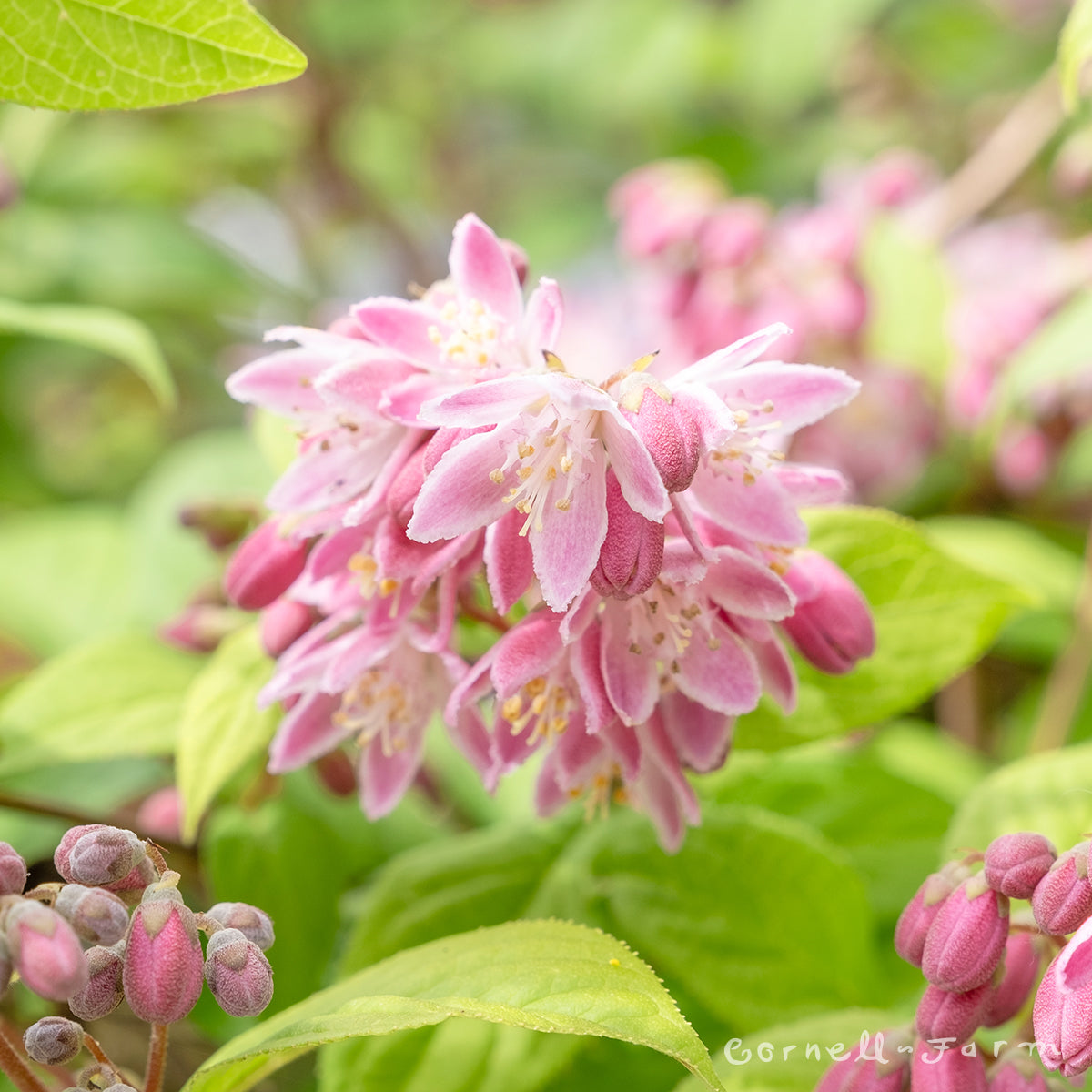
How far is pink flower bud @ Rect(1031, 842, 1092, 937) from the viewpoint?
86cm

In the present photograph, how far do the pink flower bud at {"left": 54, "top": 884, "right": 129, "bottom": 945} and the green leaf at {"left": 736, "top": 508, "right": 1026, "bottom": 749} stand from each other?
642 mm

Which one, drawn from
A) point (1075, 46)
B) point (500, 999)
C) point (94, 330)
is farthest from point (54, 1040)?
point (1075, 46)

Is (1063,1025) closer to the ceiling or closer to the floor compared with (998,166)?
closer to the floor

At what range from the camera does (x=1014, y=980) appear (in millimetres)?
975

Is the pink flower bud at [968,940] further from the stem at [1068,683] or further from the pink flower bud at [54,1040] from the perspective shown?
the stem at [1068,683]

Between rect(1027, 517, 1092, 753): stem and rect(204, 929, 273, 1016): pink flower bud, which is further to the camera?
rect(1027, 517, 1092, 753): stem

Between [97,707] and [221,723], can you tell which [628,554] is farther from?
[97,707]

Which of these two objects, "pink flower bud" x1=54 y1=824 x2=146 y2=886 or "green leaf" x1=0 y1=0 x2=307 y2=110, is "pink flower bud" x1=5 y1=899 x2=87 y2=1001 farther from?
"green leaf" x1=0 y1=0 x2=307 y2=110

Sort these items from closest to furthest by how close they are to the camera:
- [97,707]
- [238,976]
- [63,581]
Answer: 1. [238,976]
2. [97,707]
3. [63,581]

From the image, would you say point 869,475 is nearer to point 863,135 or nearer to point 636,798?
point 636,798

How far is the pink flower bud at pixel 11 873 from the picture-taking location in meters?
0.79

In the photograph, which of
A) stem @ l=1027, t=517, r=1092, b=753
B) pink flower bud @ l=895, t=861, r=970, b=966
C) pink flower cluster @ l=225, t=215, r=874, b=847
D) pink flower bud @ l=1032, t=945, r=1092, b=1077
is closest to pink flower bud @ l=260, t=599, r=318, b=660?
pink flower cluster @ l=225, t=215, r=874, b=847

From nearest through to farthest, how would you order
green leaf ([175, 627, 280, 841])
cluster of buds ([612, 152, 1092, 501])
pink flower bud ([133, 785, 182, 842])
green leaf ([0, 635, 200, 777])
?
green leaf ([175, 627, 280, 841]), green leaf ([0, 635, 200, 777]), pink flower bud ([133, 785, 182, 842]), cluster of buds ([612, 152, 1092, 501])

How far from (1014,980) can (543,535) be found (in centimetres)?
52
